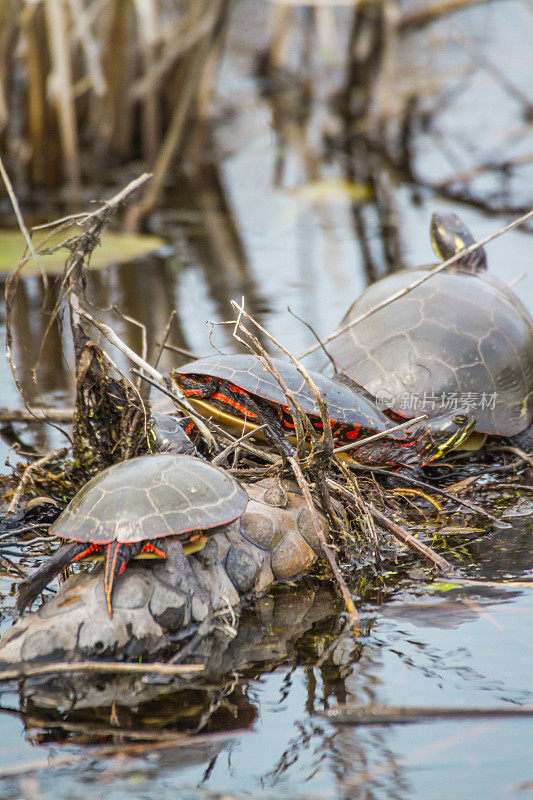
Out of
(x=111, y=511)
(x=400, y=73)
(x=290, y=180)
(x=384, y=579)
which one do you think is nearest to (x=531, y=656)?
(x=384, y=579)

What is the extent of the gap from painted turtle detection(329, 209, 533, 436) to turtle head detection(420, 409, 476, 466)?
6.8 inches

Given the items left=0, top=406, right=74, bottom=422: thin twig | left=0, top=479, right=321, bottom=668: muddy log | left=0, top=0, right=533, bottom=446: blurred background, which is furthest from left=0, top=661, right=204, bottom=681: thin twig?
left=0, top=0, right=533, bottom=446: blurred background

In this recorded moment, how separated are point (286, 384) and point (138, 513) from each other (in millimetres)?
894

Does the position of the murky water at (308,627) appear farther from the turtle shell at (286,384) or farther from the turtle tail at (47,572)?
the turtle shell at (286,384)

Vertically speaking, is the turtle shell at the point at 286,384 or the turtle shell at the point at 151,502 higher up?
the turtle shell at the point at 286,384

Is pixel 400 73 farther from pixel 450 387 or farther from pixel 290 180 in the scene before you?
pixel 450 387

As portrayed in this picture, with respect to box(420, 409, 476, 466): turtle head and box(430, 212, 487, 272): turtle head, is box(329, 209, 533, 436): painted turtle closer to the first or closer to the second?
box(420, 409, 476, 466): turtle head

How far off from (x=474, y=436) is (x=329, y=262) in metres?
3.35

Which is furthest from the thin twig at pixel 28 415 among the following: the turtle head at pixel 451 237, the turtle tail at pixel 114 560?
the turtle head at pixel 451 237

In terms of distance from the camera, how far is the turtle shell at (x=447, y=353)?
3684mm

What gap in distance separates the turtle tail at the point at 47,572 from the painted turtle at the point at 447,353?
5.19ft

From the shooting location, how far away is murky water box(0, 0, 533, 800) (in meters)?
1.95

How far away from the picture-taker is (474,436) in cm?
376

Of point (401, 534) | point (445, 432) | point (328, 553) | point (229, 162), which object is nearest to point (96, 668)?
point (328, 553)
